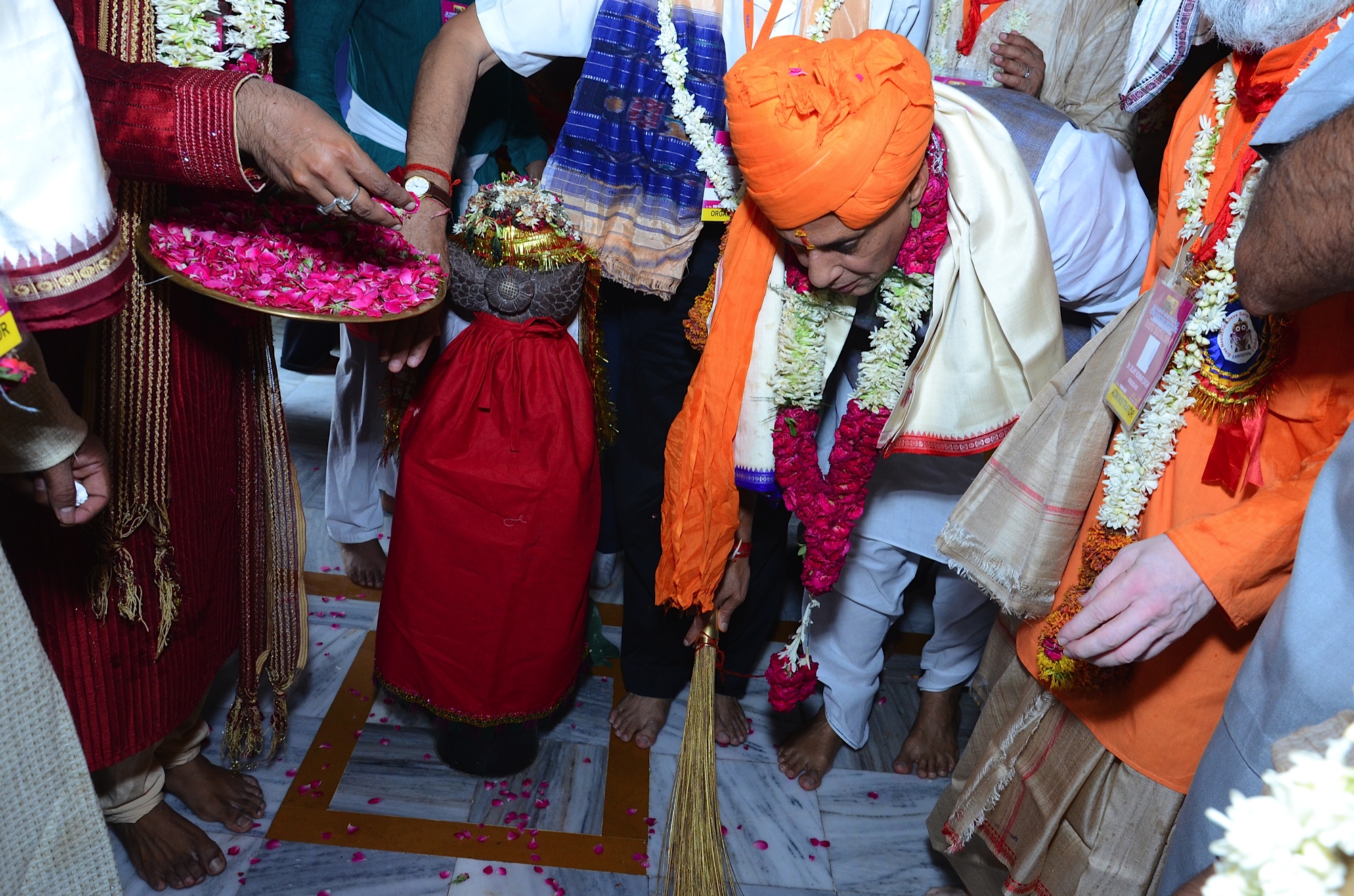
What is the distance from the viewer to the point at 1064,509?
152 centimetres

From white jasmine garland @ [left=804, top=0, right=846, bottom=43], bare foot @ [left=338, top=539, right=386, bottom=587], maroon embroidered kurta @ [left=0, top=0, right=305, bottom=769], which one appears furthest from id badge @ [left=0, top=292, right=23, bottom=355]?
bare foot @ [left=338, top=539, right=386, bottom=587]

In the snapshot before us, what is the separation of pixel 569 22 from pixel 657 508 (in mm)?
1138

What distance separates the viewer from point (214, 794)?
214cm

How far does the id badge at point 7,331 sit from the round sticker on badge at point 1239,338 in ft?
4.81

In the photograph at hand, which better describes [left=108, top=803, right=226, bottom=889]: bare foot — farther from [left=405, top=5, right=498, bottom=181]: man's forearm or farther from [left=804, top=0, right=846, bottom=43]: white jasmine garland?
[left=804, top=0, right=846, bottom=43]: white jasmine garland

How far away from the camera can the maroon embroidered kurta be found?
51.3 inches

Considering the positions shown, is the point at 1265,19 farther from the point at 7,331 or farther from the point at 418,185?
the point at 7,331

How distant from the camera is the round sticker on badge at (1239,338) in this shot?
4.11 ft

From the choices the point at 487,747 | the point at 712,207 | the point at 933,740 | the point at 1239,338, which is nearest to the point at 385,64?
the point at 712,207

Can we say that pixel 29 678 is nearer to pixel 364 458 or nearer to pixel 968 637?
pixel 364 458

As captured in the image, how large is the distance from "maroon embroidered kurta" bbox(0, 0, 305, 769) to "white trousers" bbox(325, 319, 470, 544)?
72cm

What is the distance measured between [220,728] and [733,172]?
1931 millimetres

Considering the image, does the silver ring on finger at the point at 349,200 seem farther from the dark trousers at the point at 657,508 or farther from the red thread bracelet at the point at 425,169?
the dark trousers at the point at 657,508

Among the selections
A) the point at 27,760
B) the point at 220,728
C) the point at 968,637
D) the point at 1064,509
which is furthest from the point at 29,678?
the point at 968,637
